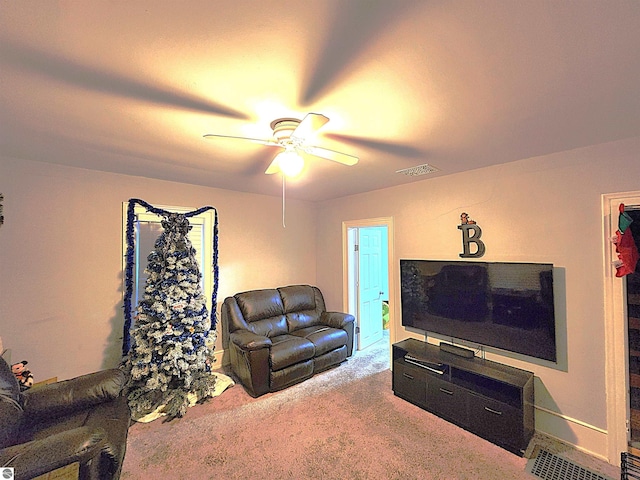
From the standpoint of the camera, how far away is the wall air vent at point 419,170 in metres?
2.80

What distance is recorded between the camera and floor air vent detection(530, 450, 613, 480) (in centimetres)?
193

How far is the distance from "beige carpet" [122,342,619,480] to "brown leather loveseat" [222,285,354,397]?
0.83 feet

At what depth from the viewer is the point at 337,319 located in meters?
3.96

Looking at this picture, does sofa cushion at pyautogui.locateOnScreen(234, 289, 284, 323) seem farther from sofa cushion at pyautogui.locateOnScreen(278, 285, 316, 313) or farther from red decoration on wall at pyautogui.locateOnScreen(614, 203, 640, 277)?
red decoration on wall at pyautogui.locateOnScreen(614, 203, 640, 277)

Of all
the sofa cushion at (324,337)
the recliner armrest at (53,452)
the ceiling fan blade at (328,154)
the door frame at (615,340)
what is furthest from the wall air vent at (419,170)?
the recliner armrest at (53,452)

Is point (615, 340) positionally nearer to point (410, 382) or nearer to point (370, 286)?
point (410, 382)

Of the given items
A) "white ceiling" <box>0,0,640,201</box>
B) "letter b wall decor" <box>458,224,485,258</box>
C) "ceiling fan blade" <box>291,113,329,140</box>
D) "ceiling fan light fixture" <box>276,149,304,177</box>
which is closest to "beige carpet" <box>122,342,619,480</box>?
"letter b wall decor" <box>458,224,485,258</box>

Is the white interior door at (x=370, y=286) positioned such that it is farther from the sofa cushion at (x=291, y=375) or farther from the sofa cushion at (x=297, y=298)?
the sofa cushion at (x=291, y=375)

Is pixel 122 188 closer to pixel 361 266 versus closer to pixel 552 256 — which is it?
pixel 361 266

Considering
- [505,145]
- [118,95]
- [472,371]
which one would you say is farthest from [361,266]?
[118,95]

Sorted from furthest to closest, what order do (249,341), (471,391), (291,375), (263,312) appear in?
1. (263,312)
2. (291,375)
3. (249,341)
4. (471,391)

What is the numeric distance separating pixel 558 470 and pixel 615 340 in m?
1.06

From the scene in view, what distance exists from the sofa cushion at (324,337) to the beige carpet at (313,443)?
21.7 inches

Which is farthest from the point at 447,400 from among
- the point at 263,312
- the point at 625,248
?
the point at 263,312
